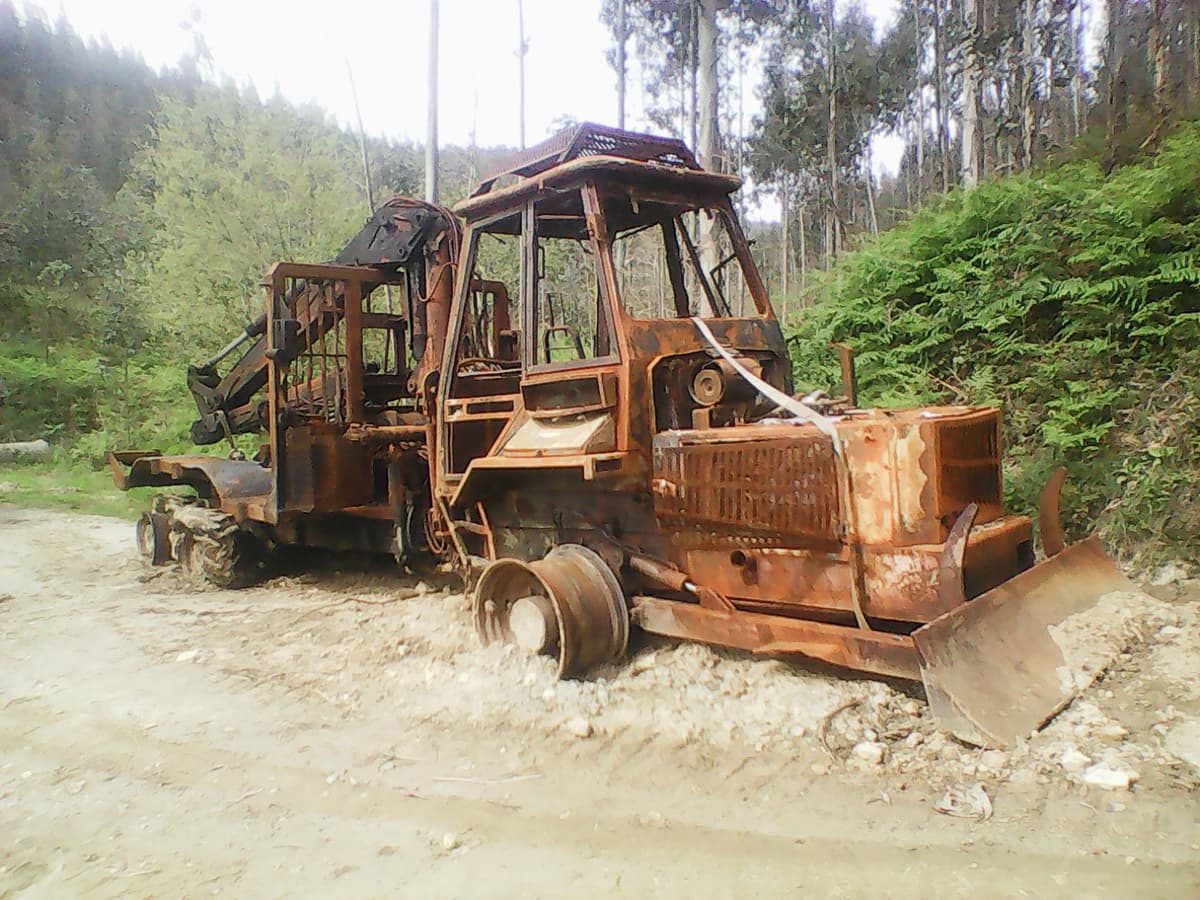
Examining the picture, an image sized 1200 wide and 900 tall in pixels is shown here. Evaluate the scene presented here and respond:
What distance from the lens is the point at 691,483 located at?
14.1ft

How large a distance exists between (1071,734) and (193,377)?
841 centimetres

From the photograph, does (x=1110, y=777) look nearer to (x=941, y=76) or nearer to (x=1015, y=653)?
(x=1015, y=653)

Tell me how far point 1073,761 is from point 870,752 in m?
0.72

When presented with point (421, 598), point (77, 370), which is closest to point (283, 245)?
point (77, 370)

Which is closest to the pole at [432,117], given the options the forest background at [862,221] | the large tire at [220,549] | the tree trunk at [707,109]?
the forest background at [862,221]

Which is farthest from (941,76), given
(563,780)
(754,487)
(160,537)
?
(563,780)

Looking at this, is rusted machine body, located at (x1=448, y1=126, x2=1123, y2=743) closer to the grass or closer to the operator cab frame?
the operator cab frame

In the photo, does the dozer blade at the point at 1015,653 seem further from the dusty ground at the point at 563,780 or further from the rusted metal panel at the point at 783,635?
the rusted metal panel at the point at 783,635

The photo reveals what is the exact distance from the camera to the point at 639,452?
4449 mm

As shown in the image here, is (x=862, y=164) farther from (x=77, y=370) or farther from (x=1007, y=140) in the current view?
(x=77, y=370)

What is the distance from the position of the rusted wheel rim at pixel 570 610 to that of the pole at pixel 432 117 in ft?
41.1

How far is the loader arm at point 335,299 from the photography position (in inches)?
293

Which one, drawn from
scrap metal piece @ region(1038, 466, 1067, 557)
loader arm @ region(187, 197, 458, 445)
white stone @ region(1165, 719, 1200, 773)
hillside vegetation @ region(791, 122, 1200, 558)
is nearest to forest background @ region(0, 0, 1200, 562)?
hillside vegetation @ region(791, 122, 1200, 558)

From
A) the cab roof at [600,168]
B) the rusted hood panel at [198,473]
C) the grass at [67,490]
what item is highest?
the cab roof at [600,168]
